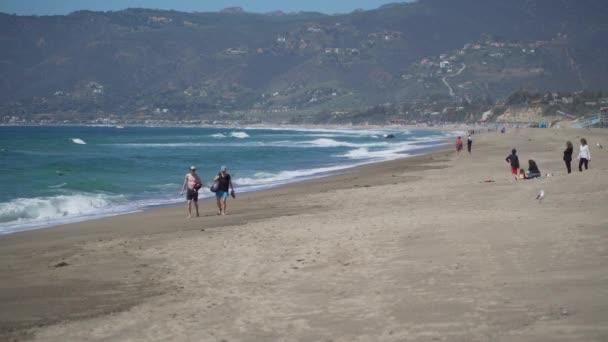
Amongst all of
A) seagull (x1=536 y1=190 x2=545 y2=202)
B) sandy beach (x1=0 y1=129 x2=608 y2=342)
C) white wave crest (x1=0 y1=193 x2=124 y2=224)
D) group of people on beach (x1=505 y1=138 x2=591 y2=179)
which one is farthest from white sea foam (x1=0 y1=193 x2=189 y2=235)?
seagull (x1=536 y1=190 x2=545 y2=202)

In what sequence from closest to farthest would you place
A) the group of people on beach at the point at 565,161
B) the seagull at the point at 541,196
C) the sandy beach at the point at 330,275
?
the sandy beach at the point at 330,275
the seagull at the point at 541,196
the group of people on beach at the point at 565,161

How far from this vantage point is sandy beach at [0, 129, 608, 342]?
20.9 ft

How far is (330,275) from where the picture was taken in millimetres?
8422

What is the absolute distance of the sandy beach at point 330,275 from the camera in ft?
20.9

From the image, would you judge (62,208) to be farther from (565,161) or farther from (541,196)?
(565,161)

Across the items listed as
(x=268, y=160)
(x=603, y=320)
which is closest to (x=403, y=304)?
(x=603, y=320)

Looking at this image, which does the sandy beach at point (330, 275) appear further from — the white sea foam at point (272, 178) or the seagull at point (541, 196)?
the white sea foam at point (272, 178)

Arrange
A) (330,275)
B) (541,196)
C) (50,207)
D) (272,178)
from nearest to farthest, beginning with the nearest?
(330,275) < (541,196) < (50,207) < (272,178)

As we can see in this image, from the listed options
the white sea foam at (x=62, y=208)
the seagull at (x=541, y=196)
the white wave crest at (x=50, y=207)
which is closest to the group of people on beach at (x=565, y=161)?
the seagull at (x=541, y=196)

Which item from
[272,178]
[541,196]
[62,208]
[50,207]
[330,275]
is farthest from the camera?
[272,178]

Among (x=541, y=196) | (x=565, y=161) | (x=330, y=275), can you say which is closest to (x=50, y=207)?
(x=541, y=196)

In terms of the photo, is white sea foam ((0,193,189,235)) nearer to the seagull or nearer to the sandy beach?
the sandy beach

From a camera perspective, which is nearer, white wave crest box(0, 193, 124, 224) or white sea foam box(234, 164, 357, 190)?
white wave crest box(0, 193, 124, 224)

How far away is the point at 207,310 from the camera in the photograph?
722 centimetres
